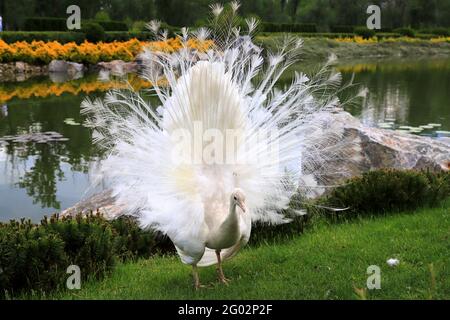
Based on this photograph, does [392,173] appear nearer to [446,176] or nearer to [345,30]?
[446,176]

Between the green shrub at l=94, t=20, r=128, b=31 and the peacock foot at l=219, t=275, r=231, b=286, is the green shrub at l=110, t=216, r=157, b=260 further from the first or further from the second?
the green shrub at l=94, t=20, r=128, b=31

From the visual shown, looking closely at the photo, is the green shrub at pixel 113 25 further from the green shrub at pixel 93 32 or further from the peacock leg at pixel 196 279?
the peacock leg at pixel 196 279

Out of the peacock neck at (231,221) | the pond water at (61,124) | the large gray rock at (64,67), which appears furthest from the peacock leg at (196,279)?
the large gray rock at (64,67)

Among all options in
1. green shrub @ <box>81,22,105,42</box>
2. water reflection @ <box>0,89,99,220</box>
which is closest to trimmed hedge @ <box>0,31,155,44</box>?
green shrub @ <box>81,22,105,42</box>

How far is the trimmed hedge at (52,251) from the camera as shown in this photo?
456 centimetres

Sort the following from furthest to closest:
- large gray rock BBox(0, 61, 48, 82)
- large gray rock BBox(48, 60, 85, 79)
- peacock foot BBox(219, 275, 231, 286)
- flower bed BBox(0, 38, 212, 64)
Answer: large gray rock BBox(48, 60, 85, 79)
flower bed BBox(0, 38, 212, 64)
large gray rock BBox(0, 61, 48, 82)
peacock foot BBox(219, 275, 231, 286)

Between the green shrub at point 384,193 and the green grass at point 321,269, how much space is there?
41cm

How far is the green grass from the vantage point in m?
4.19

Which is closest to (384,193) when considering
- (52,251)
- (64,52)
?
(52,251)

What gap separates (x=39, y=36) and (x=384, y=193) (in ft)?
94.0

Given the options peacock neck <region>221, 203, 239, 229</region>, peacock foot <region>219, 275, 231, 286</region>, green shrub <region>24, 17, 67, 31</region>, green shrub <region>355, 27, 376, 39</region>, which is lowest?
peacock foot <region>219, 275, 231, 286</region>

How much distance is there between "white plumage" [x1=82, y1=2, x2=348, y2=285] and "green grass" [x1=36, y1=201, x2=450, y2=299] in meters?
0.35

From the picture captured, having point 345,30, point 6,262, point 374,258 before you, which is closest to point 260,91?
point 374,258

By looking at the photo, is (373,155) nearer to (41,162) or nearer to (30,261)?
(30,261)
